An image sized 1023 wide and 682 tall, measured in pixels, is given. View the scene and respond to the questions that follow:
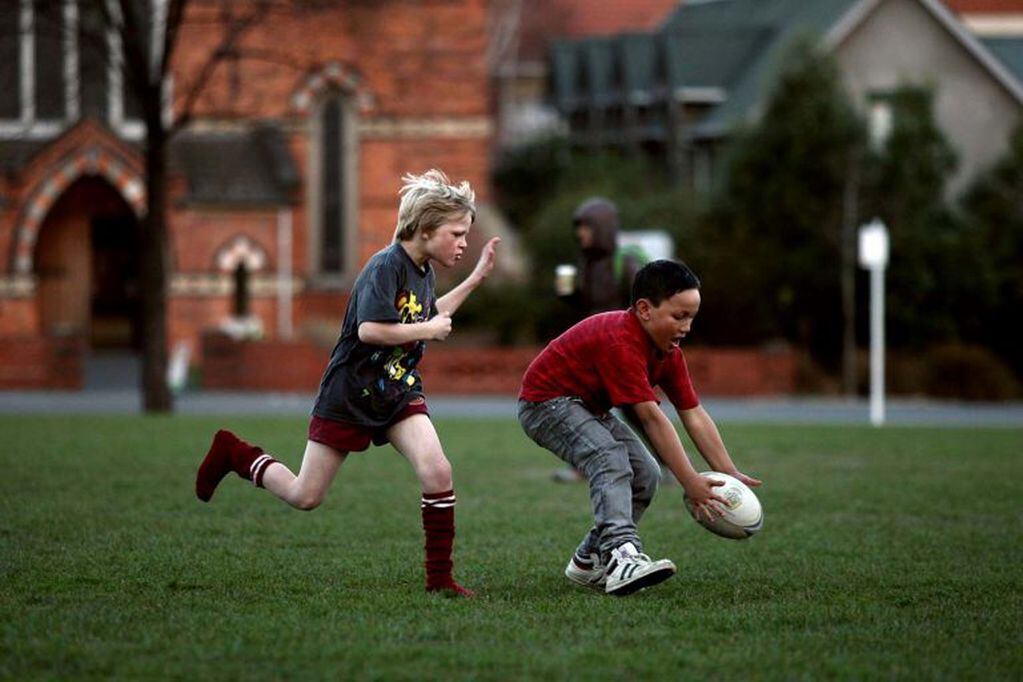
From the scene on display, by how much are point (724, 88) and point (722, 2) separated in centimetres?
1015

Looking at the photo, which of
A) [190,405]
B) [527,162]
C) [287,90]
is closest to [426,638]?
[190,405]

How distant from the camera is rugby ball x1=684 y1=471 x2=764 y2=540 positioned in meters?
7.95

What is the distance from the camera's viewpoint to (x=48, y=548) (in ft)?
30.1

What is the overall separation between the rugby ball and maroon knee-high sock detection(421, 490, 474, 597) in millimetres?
1022

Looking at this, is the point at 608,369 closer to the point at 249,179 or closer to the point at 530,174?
the point at 249,179

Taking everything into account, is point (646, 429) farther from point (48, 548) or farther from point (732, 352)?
point (732, 352)

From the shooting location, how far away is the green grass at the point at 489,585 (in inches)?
244

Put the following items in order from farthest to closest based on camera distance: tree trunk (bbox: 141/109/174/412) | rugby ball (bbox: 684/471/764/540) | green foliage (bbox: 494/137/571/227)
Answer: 1. green foliage (bbox: 494/137/571/227)
2. tree trunk (bbox: 141/109/174/412)
3. rugby ball (bbox: 684/471/764/540)

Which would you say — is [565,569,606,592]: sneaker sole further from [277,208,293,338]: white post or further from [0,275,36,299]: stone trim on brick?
[277,208,293,338]: white post

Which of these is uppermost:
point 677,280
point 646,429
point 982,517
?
point 677,280

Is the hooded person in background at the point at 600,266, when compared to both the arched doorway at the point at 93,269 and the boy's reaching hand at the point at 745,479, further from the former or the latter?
the arched doorway at the point at 93,269

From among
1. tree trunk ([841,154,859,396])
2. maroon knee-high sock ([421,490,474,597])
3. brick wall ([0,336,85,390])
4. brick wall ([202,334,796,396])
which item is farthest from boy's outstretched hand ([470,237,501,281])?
tree trunk ([841,154,859,396])

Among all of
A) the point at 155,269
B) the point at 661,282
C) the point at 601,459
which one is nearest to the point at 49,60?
the point at 155,269

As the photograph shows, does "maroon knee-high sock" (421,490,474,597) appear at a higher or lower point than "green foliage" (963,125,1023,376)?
lower
